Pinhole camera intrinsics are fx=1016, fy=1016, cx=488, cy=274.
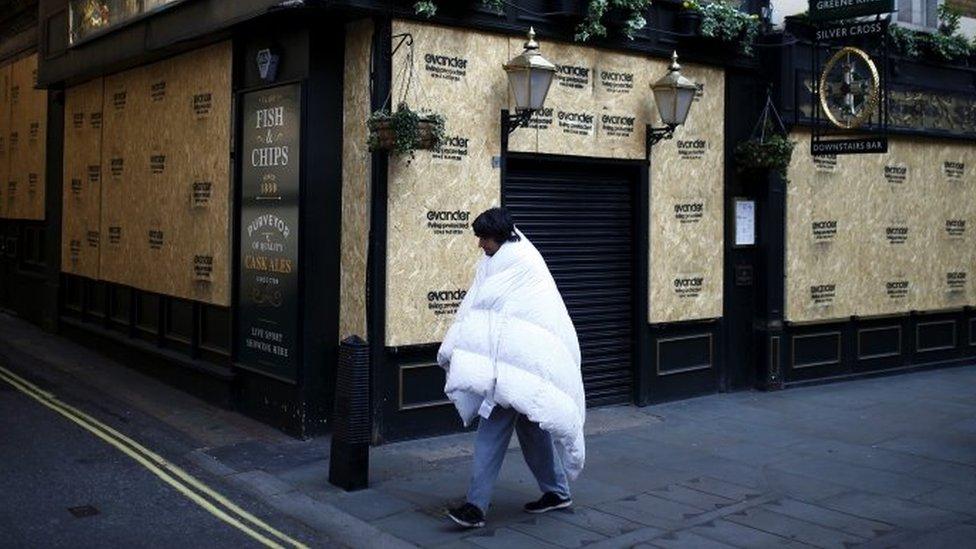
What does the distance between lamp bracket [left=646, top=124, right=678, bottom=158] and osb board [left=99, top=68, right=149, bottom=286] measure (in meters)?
5.95

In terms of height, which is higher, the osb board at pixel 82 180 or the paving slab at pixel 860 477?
the osb board at pixel 82 180

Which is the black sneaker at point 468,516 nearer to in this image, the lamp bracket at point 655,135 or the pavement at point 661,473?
the pavement at point 661,473

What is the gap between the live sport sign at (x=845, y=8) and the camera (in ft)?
35.1

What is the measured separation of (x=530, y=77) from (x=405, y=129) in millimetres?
1363

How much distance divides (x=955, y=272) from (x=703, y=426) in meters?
6.13

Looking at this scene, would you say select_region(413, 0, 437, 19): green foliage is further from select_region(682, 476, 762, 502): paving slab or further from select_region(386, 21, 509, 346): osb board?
select_region(682, 476, 762, 502): paving slab

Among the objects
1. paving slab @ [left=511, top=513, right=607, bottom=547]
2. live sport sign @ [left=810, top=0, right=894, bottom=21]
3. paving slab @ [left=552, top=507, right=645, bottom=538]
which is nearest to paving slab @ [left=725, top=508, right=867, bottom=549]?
paving slab @ [left=552, top=507, right=645, bottom=538]

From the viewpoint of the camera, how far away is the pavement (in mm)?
6590

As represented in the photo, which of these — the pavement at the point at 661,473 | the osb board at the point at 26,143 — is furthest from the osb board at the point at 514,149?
the osb board at the point at 26,143

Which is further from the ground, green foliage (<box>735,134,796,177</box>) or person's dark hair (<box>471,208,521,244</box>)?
green foliage (<box>735,134,796,177</box>)

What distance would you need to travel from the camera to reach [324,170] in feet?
30.2

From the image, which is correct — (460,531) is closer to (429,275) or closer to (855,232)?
(429,275)

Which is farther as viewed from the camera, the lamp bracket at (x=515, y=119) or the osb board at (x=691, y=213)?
the osb board at (x=691, y=213)

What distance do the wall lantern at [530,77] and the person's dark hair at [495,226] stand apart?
8.87 feet
